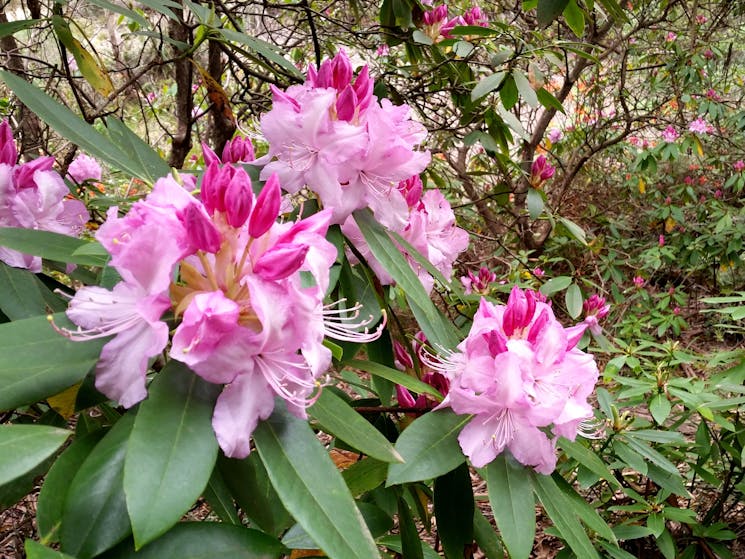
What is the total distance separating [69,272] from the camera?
858 millimetres

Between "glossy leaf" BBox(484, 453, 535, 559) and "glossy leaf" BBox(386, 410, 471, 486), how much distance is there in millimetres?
51

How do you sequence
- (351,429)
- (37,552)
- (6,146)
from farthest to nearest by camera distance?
(6,146) < (351,429) < (37,552)

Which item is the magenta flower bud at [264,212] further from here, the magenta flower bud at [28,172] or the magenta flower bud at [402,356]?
the magenta flower bud at [402,356]

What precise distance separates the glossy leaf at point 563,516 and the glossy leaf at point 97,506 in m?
0.52

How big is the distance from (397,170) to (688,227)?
4.63 metres

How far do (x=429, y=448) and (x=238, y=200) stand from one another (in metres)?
0.42

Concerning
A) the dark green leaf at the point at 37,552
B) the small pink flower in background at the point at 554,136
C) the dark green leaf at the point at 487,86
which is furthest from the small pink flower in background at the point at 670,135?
the dark green leaf at the point at 37,552

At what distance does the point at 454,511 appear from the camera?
0.91 meters

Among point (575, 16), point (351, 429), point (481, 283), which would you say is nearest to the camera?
point (351, 429)

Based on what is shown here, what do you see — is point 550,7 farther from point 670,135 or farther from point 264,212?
point 670,135

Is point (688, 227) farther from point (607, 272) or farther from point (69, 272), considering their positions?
point (69, 272)

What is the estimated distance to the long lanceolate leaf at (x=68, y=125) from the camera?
71 cm

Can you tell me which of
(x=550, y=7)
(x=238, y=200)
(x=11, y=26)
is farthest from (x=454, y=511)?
(x=11, y=26)

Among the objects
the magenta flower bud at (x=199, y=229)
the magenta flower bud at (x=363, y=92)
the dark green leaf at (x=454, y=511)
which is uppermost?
the magenta flower bud at (x=363, y=92)
